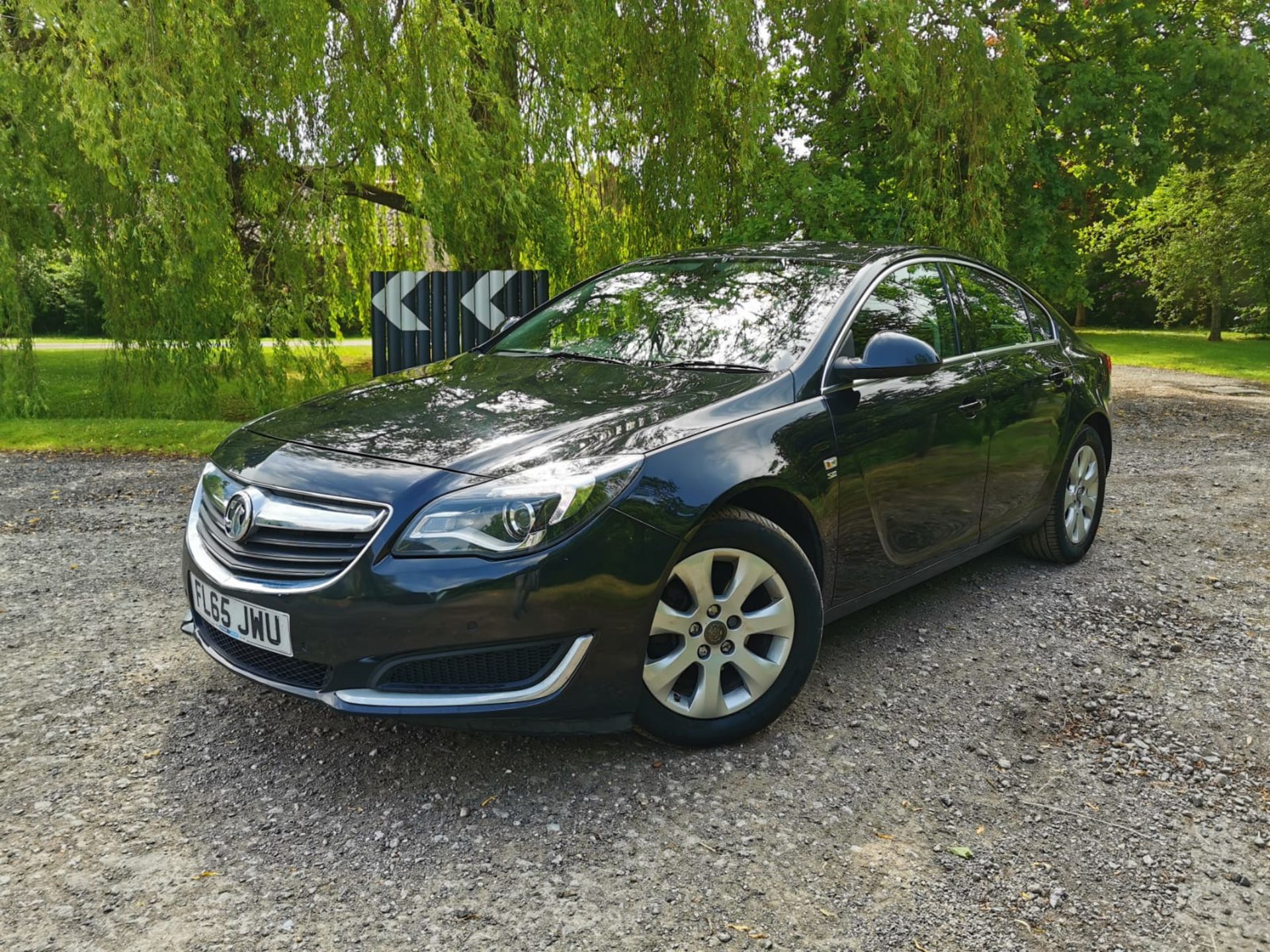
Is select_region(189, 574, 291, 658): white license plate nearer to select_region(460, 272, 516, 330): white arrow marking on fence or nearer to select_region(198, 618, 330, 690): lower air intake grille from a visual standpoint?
select_region(198, 618, 330, 690): lower air intake grille

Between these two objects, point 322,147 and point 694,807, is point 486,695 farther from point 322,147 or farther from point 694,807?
point 322,147

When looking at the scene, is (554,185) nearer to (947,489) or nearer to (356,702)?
(947,489)

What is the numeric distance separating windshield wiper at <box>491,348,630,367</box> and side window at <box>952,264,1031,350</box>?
170 cm

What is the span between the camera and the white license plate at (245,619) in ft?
10.0

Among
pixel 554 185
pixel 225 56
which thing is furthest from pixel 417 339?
pixel 225 56

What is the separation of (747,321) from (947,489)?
→ 1079 millimetres

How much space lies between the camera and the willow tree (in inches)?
356

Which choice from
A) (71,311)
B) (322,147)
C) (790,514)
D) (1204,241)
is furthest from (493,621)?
(71,311)

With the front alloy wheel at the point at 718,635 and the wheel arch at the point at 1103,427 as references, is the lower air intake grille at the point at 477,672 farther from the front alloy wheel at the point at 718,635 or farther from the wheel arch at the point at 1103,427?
the wheel arch at the point at 1103,427

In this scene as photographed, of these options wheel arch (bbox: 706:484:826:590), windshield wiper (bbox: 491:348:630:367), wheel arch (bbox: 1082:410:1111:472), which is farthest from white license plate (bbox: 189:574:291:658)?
wheel arch (bbox: 1082:410:1111:472)

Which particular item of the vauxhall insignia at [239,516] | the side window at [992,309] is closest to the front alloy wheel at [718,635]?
the vauxhall insignia at [239,516]

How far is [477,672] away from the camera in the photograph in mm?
2982

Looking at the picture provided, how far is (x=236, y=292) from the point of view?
10531 millimetres

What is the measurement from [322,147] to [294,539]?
790 centimetres
